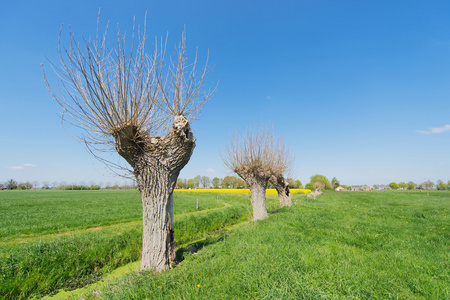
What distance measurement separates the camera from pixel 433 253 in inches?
217

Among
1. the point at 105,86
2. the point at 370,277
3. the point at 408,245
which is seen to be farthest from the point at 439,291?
the point at 105,86

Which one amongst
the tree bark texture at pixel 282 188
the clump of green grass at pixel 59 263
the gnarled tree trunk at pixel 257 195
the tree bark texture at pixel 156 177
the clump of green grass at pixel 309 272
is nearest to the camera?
the clump of green grass at pixel 309 272

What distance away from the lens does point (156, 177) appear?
5.39 m

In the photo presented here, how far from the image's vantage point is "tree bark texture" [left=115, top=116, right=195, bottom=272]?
5.19 m

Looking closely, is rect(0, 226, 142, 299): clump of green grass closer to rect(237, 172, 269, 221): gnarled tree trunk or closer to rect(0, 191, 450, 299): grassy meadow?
rect(0, 191, 450, 299): grassy meadow

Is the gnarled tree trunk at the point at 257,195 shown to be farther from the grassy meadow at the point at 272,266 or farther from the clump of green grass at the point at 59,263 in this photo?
the clump of green grass at the point at 59,263

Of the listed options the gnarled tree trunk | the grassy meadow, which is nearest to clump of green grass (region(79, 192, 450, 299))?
the grassy meadow

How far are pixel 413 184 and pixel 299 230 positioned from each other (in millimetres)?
153936

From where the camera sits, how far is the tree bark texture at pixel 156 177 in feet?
17.0

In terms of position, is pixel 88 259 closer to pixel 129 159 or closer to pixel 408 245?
pixel 129 159

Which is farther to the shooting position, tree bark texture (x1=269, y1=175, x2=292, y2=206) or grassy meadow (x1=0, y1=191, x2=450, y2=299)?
tree bark texture (x1=269, y1=175, x2=292, y2=206)

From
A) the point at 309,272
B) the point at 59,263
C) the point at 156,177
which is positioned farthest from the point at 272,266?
→ the point at 59,263

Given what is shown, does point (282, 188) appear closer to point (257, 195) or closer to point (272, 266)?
point (257, 195)

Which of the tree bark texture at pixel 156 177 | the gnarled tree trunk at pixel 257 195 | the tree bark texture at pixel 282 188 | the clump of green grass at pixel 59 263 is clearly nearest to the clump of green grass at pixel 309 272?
the tree bark texture at pixel 156 177
